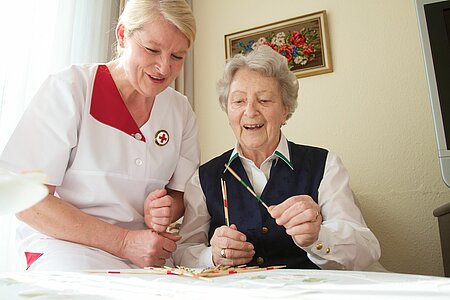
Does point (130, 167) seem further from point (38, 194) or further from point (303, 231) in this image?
point (38, 194)

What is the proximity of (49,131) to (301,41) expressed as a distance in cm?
147

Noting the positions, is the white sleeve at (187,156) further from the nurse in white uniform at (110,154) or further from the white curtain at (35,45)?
the white curtain at (35,45)

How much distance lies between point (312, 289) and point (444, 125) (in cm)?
106

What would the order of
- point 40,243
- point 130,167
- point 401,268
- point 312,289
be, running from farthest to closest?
point 401,268
point 130,167
point 40,243
point 312,289

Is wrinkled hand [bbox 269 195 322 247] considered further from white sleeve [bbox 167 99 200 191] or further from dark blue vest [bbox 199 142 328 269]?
white sleeve [bbox 167 99 200 191]

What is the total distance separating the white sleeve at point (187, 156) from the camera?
140cm

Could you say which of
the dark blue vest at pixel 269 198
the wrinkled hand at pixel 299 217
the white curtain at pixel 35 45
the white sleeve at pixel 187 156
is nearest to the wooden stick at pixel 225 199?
the dark blue vest at pixel 269 198

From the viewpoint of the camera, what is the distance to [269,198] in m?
1.27

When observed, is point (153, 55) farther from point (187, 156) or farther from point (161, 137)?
point (187, 156)

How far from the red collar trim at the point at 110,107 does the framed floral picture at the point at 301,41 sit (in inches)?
45.5

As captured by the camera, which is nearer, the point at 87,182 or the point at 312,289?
the point at 312,289

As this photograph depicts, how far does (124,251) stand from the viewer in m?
1.13

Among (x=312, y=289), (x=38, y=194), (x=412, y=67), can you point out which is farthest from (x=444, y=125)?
(x=38, y=194)

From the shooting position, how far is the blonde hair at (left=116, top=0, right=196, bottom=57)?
3.97ft
